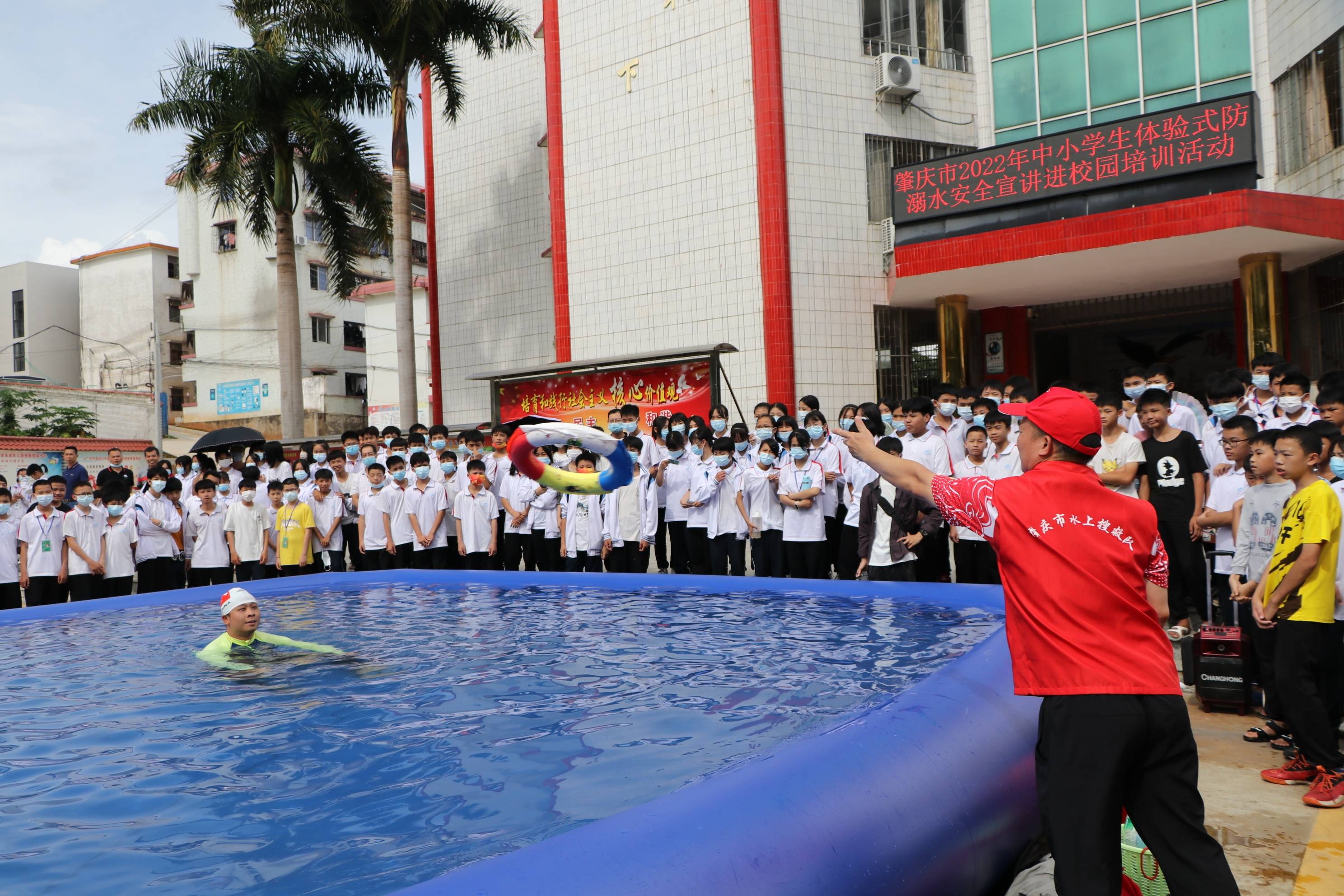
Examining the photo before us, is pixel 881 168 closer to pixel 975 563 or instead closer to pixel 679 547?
pixel 679 547

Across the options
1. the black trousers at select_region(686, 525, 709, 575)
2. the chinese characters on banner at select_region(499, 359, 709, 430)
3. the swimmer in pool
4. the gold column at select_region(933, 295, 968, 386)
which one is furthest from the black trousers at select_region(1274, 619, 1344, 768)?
the gold column at select_region(933, 295, 968, 386)

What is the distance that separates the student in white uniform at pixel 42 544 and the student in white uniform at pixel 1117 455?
11.4m

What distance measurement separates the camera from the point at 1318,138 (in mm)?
16188

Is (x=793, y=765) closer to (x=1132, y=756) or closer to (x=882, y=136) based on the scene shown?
(x=1132, y=756)

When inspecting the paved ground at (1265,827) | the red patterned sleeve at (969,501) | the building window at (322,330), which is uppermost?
the building window at (322,330)

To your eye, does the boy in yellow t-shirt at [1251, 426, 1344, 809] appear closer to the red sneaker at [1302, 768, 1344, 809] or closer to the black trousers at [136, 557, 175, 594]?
the red sneaker at [1302, 768, 1344, 809]

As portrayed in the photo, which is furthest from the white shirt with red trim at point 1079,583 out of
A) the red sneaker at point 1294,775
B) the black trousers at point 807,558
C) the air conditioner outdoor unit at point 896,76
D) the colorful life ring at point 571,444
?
the air conditioner outdoor unit at point 896,76

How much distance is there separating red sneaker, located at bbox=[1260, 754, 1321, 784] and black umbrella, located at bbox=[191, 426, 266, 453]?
14.2m

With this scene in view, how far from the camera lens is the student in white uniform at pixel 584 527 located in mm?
11945

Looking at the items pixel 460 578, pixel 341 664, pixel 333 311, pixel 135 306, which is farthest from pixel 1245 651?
pixel 135 306

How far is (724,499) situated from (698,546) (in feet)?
2.98

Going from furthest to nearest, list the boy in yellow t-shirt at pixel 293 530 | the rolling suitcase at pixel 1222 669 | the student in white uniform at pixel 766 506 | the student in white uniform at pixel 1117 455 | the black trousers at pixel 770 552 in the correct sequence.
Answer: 1. the boy in yellow t-shirt at pixel 293 530
2. the black trousers at pixel 770 552
3. the student in white uniform at pixel 766 506
4. the student in white uniform at pixel 1117 455
5. the rolling suitcase at pixel 1222 669

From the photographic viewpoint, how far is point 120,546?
12211mm

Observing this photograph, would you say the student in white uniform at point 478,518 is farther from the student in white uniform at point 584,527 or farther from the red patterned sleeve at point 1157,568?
the red patterned sleeve at point 1157,568
